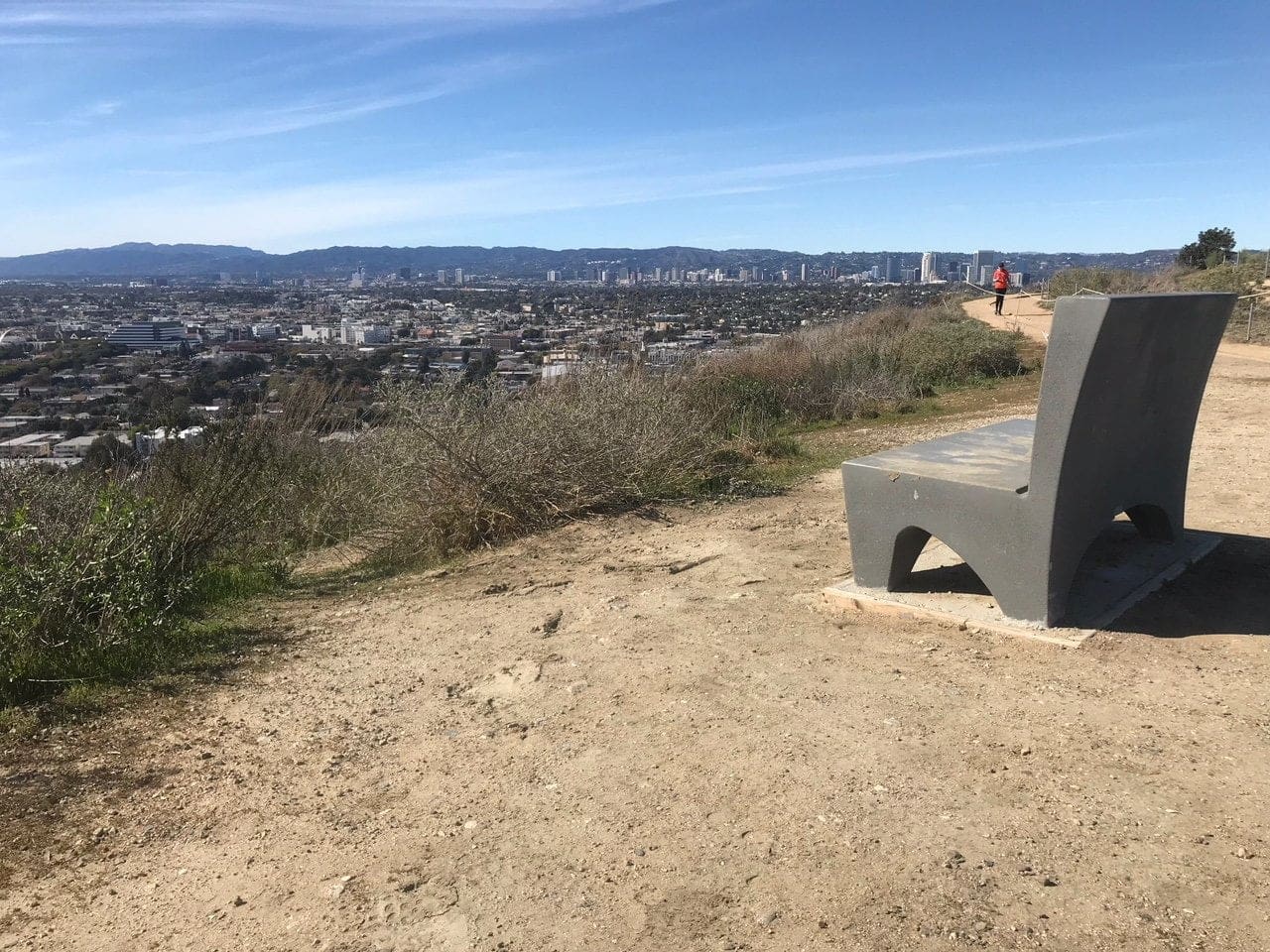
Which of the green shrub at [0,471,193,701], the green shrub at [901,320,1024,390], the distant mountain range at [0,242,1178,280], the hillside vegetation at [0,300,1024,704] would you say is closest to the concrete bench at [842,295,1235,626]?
the hillside vegetation at [0,300,1024,704]

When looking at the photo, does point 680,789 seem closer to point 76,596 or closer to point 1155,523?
point 76,596

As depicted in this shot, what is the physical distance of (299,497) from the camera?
842cm

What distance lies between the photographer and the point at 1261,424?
9398 millimetres

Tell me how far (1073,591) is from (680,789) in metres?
2.57

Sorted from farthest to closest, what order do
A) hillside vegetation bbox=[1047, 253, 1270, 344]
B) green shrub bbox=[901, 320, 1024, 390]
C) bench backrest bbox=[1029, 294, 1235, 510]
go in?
hillside vegetation bbox=[1047, 253, 1270, 344], green shrub bbox=[901, 320, 1024, 390], bench backrest bbox=[1029, 294, 1235, 510]

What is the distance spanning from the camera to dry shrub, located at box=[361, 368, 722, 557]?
7.22m

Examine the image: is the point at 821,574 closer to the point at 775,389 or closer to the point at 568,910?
the point at 568,910

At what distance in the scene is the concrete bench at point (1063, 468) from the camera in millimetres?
4043

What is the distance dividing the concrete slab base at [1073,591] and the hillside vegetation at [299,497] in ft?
9.42

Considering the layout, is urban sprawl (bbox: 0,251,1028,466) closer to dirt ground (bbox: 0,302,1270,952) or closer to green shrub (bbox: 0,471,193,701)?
green shrub (bbox: 0,471,193,701)

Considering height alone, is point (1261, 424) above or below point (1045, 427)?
below

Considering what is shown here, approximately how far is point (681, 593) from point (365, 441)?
158 inches

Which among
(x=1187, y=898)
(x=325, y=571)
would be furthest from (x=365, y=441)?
(x=1187, y=898)

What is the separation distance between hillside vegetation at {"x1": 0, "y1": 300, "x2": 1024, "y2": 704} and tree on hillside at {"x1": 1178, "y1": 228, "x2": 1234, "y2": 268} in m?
31.2
